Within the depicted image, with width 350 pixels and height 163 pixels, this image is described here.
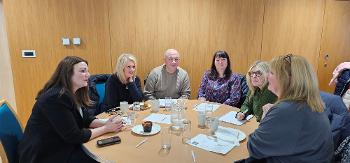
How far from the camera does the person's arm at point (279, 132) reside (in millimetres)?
1372

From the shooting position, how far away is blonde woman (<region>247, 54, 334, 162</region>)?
1.38 metres

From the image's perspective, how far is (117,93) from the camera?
2.76 meters

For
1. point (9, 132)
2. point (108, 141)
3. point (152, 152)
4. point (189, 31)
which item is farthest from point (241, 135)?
point (189, 31)

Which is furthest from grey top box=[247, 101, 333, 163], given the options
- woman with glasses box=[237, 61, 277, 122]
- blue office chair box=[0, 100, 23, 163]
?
blue office chair box=[0, 100, 23, 163]

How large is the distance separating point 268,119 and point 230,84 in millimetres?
1670

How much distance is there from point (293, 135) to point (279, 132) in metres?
0.07

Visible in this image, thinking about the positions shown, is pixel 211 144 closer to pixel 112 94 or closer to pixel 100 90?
pixel 112 94

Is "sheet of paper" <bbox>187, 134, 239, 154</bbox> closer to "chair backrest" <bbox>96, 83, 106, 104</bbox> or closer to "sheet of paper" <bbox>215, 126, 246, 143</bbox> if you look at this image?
"sheet of paper" <bbox>215, 126, 246, 143</bbox>

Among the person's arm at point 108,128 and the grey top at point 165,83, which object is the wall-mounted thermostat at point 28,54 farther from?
the person's arm at point 108,128

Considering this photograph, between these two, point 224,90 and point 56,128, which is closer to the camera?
point 56,128

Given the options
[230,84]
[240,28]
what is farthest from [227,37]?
[230,84]

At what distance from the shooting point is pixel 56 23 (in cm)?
336

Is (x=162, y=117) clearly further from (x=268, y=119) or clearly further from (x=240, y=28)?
(x=240, y=28)

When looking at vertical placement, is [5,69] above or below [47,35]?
below
